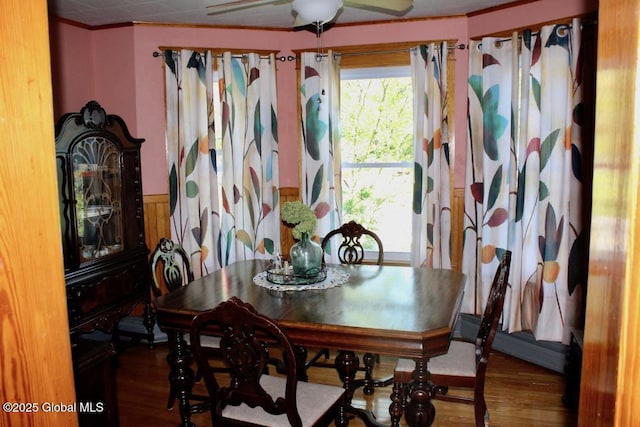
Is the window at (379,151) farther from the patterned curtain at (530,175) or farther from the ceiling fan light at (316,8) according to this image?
the ceiling fan light at (316,8)

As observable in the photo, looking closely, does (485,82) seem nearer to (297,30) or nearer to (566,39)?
(566,39)

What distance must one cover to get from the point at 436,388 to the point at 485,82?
7.35ft

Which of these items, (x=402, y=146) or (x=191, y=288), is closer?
(x=191, y=288)

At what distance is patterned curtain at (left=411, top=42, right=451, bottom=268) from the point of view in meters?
3.71

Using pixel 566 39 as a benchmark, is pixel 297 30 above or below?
above

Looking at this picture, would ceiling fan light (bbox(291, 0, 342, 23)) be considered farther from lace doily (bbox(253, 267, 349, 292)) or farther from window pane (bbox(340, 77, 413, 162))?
window pane (bbox(340, 77, 413, 162))

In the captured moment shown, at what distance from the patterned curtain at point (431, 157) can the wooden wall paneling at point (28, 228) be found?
3203 mm

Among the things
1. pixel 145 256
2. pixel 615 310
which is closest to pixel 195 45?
pixel 145 256

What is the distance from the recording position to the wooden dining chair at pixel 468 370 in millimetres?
2170

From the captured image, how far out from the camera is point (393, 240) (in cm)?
417

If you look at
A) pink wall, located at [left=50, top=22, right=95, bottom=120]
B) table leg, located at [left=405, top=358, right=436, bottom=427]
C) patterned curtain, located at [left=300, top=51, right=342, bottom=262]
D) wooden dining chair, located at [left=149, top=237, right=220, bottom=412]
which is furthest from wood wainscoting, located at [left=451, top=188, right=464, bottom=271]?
pink wall, located at [left=50, top=22, right=95, bottom=120]

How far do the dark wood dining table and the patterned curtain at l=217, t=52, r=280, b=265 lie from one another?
3.94 feet

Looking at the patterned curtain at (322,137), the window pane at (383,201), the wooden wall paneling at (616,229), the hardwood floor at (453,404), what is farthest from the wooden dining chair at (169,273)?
the wooden wall paneling at (616,229)

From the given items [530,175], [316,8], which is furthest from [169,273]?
[530,175]
